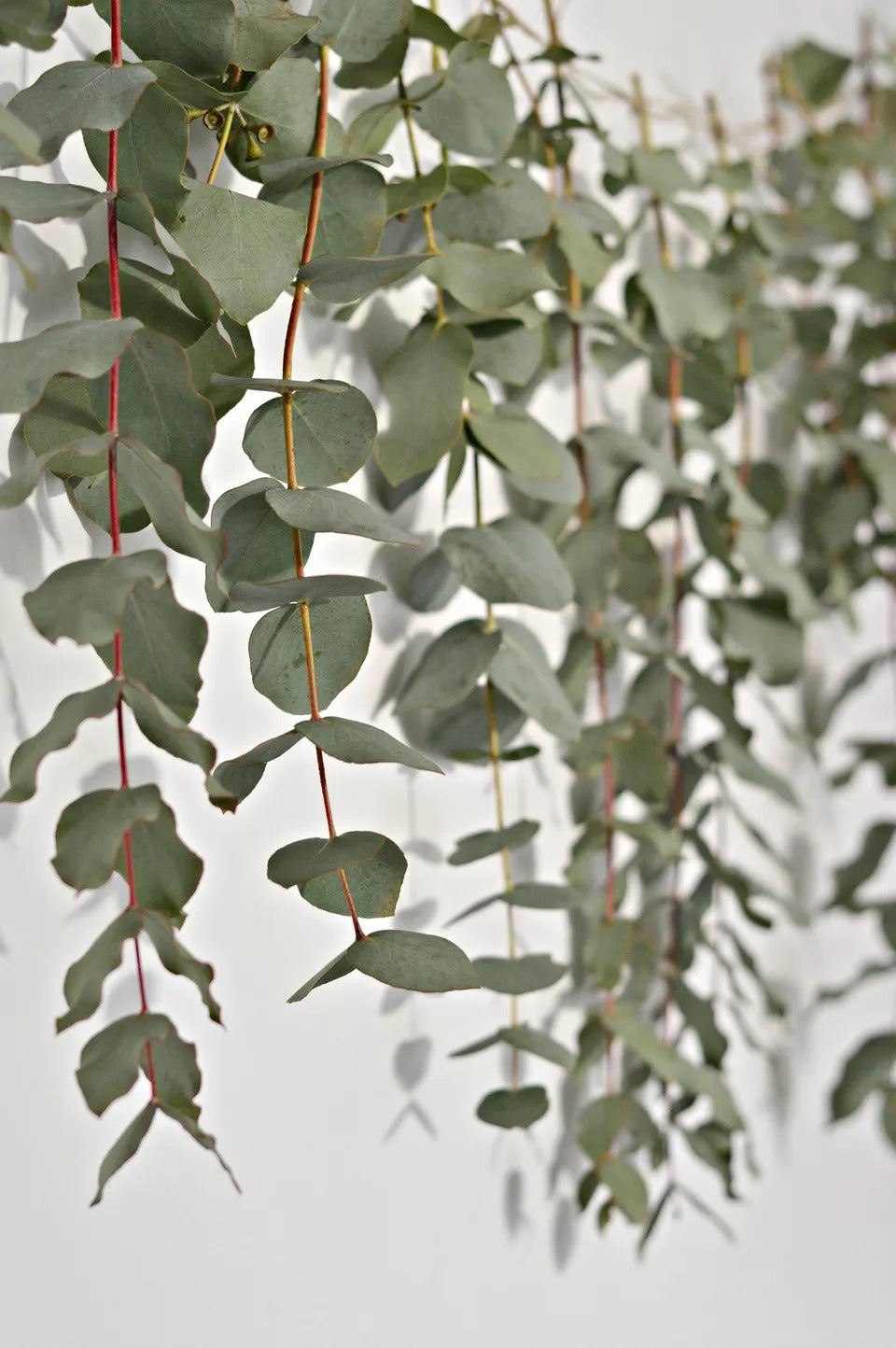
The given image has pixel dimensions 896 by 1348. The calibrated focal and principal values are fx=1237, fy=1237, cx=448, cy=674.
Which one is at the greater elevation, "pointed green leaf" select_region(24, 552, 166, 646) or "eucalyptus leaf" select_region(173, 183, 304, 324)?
"eucalyptus leaf" select_region(173, 183, 304, 324)

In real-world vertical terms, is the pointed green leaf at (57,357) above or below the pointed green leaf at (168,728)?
above

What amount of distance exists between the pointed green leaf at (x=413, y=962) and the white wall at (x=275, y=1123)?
0.43ft

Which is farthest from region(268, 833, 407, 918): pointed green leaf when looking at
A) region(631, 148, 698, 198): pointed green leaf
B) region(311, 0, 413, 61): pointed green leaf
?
region(631, 148, 698, 198): pointed green leaf

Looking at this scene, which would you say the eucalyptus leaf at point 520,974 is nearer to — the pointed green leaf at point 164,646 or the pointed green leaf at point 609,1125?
the pointed green leaf at point 609,1125

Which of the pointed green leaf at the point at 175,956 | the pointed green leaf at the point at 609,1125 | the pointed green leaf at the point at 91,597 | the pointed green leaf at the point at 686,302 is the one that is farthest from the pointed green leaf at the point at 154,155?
the pointed green leaf at the point at 609,1125

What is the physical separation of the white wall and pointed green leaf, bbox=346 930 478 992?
132 mm

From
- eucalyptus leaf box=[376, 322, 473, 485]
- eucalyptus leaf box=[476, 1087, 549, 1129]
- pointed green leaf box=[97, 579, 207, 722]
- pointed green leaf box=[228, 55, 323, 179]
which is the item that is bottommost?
eucalyptus leaf box=[476, 1087, 549, 1129]

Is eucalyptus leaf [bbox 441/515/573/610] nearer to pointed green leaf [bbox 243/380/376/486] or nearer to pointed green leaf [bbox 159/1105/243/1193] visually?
pointed green leaf [bbox 243/380/376/486]

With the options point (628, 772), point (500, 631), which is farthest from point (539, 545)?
point (628, 772)

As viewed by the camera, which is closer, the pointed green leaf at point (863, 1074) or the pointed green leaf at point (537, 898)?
the pointed green leaf at point (537, 898)

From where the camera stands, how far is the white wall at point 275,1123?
475 millimetres

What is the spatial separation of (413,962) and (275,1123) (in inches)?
7.3

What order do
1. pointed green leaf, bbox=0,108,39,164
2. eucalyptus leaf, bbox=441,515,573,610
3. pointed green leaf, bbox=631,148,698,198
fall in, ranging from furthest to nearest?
1. pointed green leaf, bbox=631,148,698,198
2. eucalyptus leaf, bbox=441,515,573,610
3. pointed green leaf, bbox=0,108,39,164

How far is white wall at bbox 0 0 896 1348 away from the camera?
1.56 ft
